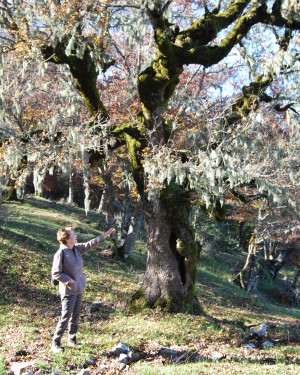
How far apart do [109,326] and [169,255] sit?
2442mm

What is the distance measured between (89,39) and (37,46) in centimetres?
126

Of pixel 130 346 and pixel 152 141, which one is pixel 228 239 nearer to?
pixel 152 141

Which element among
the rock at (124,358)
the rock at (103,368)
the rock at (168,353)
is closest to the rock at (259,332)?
the rock at (168,353)

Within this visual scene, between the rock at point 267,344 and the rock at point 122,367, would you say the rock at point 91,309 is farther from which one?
the rock at point 267,344

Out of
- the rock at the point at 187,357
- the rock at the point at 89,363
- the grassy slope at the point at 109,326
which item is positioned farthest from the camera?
the rock at the point at 187,357

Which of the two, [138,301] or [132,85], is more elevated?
[132,85]

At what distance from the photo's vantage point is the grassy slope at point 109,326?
5.14 meters

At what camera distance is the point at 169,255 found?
916 centimetres

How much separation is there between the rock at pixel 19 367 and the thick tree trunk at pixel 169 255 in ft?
15.2

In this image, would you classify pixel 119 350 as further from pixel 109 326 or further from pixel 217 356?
pixel 109 326

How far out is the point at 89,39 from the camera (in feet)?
28.5

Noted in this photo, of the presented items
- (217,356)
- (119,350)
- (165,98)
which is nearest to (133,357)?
(119,350)

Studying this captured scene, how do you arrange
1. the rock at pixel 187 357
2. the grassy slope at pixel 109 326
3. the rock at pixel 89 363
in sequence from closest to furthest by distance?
the rock at pixel 89 363 < the grassy slope at pixel 109 326 < the rock at pixel 187 357

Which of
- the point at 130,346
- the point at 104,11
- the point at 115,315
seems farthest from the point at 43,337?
the point at 104,11
